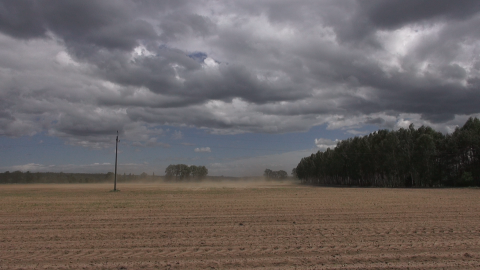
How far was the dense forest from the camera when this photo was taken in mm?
64500

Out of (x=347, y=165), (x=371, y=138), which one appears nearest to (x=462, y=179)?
(x=371, y=138)

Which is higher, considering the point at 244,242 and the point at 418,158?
the point at 418,158

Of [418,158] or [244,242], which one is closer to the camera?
[244,242]

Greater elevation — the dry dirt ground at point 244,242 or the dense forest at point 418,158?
the dense forest at point 418,158

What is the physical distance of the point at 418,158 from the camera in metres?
68.5

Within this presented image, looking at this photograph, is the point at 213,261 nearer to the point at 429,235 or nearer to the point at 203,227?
the point at 203,227

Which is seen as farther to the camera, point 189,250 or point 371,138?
point 371,138

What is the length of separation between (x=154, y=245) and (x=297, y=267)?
15.9ft

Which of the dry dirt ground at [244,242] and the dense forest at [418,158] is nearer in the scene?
the dry dirt ground at [244,242]

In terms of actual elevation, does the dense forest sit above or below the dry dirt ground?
above

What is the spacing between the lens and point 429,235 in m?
11.1

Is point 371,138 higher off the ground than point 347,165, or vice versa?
point 371,138

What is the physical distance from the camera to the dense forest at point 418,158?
64500 mm

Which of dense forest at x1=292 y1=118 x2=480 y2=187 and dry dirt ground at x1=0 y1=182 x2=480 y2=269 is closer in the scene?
dry dirt ground at x1=0 y1=182 x2=480 y2=269
